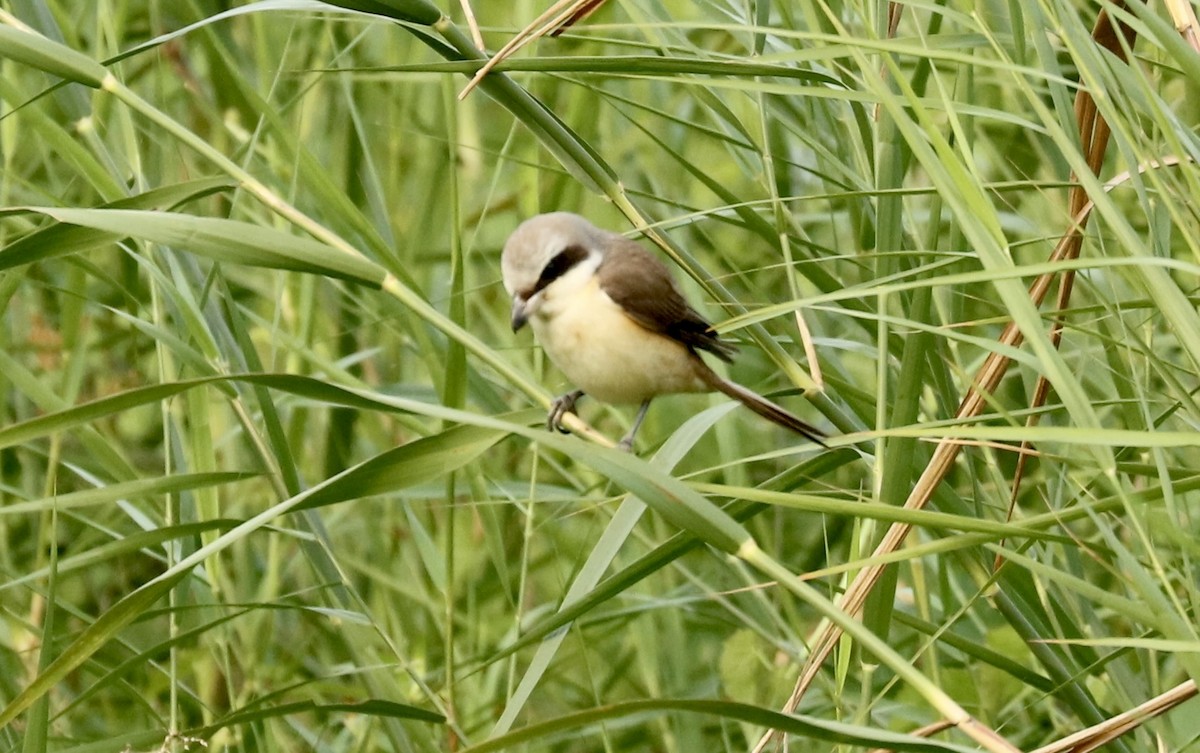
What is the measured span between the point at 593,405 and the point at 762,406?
5.47 ft

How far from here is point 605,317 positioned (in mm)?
2594

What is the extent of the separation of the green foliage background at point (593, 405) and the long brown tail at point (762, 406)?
0.26ft

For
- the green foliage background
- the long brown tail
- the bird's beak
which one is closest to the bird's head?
the bird's beak

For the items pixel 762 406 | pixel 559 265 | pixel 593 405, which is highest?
pixel 559 265

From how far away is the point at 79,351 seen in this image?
2.94 meters

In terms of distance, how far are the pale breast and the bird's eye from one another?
0.14ft

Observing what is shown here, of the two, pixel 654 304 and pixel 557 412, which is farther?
pixel 654 304

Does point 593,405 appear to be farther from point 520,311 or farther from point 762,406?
point 762,406

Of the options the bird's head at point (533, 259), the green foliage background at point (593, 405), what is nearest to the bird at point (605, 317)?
the bird's head at point (533, 259)

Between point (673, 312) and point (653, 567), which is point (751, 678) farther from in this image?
point (653, 567)

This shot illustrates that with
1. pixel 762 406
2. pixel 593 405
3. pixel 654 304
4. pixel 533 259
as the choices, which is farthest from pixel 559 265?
pixel 593 405

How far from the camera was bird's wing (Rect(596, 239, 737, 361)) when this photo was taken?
2652mm

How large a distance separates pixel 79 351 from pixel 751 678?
4.81 feet

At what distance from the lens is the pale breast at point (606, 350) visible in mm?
2537
